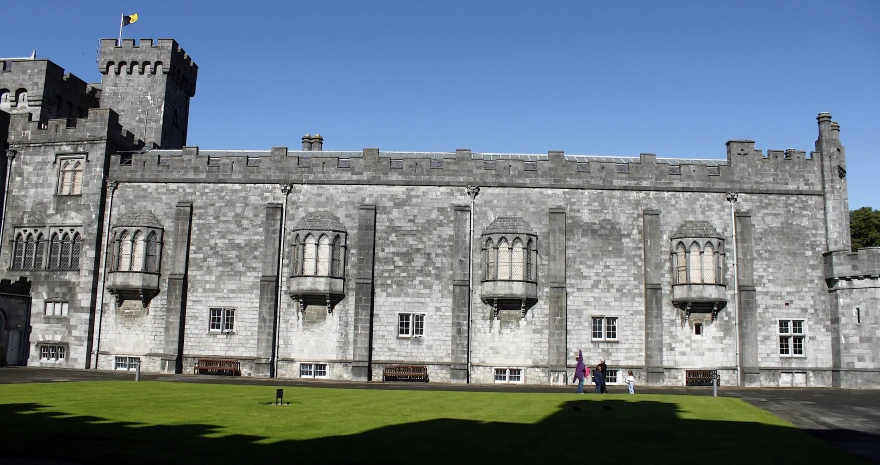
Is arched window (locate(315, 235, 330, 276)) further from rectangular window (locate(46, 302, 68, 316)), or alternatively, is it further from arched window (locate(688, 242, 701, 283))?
arched window (locate(688, 242, 701, 283))

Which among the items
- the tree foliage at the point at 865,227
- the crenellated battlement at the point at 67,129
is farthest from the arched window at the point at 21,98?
the tree foliage at the point at 865,227

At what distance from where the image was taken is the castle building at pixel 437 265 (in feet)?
123

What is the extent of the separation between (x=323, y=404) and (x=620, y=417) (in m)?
9.31

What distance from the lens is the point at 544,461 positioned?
14477 millimetres

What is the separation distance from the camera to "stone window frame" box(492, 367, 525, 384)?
37188 mm

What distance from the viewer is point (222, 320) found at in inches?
1505

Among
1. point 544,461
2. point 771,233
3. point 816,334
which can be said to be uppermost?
point 771,233

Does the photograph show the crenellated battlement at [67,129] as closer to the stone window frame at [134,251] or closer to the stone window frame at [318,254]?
the stone window frame at [134,251]

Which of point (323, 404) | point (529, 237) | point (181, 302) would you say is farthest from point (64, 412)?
point (529, 237)

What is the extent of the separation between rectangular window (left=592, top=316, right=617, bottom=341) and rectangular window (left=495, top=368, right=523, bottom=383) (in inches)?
174

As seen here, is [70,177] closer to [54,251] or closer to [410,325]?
[54,251]

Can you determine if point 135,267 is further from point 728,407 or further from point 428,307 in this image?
point 728,407

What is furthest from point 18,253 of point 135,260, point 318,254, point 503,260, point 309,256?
point 503,260

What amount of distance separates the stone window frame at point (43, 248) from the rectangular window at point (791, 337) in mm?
37668
